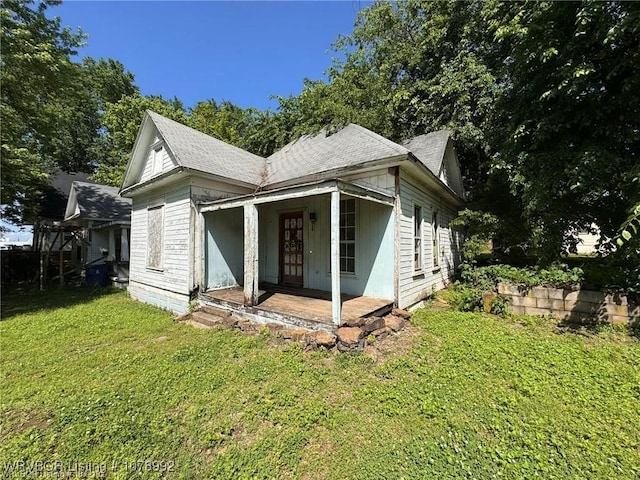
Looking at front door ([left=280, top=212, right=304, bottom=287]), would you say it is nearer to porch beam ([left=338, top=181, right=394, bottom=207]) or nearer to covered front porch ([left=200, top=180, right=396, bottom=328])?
covered front porch ([left=200, top=180, right=396, bottom=328])

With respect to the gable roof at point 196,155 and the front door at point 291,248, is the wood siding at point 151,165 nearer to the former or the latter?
the gable roof at point 196,155

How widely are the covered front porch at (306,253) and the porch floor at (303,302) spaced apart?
0.07ft

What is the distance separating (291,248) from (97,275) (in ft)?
33.2

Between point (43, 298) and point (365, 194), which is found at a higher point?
point (365, 194)

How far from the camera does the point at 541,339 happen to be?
5.23 meters

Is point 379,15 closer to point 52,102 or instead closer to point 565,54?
point 565,54

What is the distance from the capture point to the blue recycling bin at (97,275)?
12492 millimetres

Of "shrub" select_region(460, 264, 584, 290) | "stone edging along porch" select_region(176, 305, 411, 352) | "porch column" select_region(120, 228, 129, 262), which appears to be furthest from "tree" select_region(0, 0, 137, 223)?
"shrub" select_region(460, 264, 584, 290)

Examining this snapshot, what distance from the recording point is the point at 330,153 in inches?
308

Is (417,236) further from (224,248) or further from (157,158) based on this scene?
(157,158)

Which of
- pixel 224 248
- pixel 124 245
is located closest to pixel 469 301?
pixel 224 248

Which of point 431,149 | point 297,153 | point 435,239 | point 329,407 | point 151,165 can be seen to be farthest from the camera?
point 297,153

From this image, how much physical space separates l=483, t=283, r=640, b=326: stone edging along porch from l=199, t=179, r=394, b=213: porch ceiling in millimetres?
3974

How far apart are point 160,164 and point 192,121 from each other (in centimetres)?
1506
